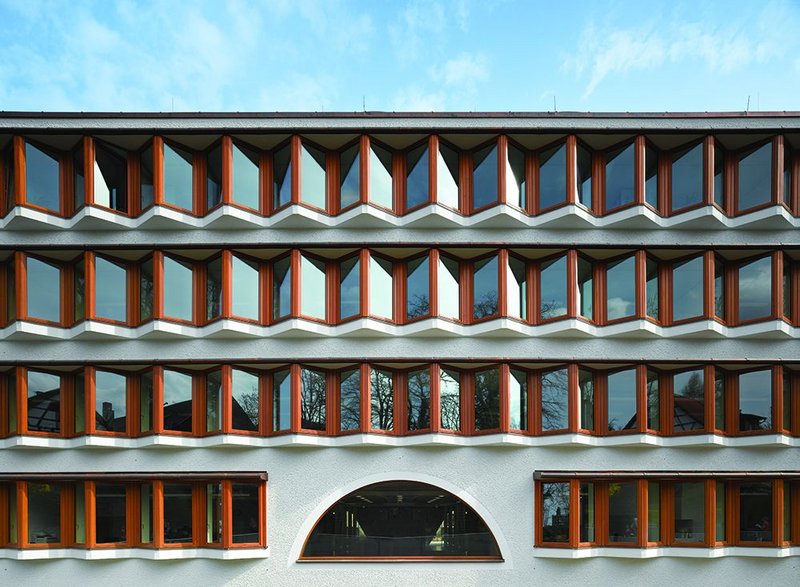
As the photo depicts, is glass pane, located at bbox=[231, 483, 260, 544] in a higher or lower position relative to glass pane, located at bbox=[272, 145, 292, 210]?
lower

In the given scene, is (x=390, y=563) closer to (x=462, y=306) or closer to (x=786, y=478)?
(x=462, y=306)

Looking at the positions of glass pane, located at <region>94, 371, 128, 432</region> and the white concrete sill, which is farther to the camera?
glass pane, located at <region>94, 371, 128, 432</region>

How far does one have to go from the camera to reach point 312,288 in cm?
2180

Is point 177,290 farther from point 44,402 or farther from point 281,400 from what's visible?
point 44,402

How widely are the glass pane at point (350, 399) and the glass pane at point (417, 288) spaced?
261cm

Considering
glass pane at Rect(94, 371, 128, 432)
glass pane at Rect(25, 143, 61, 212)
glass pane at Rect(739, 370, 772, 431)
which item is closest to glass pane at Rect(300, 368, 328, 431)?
glass pane at Rect(94, 371, 128, 432)

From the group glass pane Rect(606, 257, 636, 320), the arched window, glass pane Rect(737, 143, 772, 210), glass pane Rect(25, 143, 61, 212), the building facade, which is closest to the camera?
the building facade

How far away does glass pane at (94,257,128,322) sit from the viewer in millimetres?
21609

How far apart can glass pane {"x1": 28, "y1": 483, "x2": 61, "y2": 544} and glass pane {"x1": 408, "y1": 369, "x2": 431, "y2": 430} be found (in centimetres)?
1121

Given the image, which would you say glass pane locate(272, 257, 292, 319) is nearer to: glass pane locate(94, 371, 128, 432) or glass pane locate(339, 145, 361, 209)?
glass pane locate(339, 145, 361, 209)

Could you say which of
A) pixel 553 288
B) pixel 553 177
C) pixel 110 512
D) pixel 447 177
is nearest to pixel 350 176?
pixel 447 177

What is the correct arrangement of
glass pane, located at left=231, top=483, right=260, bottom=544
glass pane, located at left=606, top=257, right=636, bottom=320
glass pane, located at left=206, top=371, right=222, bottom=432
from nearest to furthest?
glass pane, located at left=231, top=483, right=260, bottom=544, glass pane, located at left=206, top=371, right=222, bottom=432, glass pane, located at left=606, top=257, right=636, bottom=320

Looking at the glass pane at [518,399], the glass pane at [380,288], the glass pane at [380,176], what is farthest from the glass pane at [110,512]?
the glass pane at [518,399]

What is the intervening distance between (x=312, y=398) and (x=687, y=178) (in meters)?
14.0
